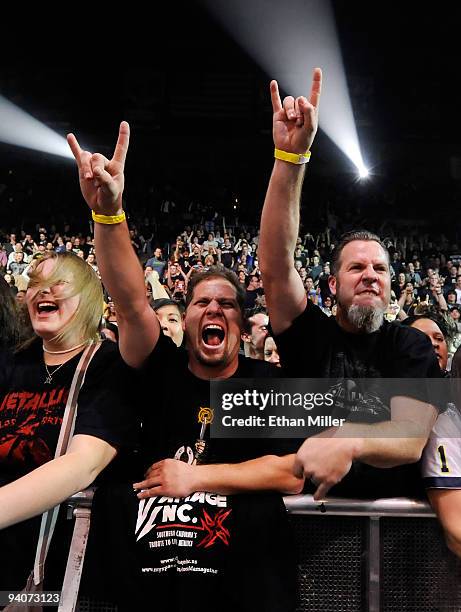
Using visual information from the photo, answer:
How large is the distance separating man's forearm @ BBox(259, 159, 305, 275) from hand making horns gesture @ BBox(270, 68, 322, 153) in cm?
5

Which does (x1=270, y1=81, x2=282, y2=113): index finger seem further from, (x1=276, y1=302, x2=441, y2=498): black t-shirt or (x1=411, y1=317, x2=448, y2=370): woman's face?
(x1=411, y1=317, x2=448, y2=370): woman's face

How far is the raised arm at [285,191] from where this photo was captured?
1.67 metres

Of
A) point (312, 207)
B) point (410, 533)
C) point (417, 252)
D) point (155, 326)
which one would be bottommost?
point (410, 533)

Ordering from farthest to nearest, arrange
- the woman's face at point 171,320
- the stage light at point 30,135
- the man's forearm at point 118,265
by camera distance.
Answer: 1. the stage light at point 30,135
2. the woman's face at point 171,320
3. the man's forearm at point 118,265

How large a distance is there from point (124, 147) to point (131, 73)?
1231cm

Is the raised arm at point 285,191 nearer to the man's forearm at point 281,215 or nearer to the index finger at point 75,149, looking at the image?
the man's forearm at point 281,215

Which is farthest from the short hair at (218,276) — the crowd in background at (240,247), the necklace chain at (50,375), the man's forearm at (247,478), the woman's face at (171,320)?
the crowd in background at (240,247)

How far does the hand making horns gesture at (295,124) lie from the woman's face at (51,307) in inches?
28.3

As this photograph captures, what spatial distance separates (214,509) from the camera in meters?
1.51

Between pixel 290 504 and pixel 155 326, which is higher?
pixel 155 326

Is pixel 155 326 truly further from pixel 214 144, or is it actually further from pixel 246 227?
pixel 214 144

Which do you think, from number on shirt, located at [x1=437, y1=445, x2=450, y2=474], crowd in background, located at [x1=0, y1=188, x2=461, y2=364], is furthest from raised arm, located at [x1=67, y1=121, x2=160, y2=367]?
crowd in background, located at [x1=0, y1=188, x2=461, y2=364]

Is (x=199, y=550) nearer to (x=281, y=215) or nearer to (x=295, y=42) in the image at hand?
(x=281, y=215)

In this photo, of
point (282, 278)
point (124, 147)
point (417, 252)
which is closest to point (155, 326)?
point (282, 278)
